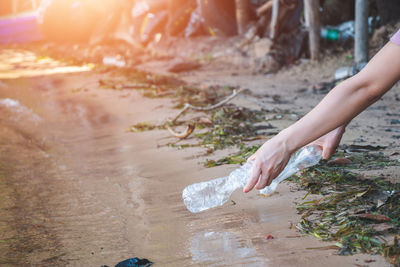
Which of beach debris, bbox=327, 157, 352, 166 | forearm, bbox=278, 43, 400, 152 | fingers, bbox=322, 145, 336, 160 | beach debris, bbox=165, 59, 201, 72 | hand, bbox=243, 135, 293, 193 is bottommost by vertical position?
beach debris, bbox=165, 59, 201, 72

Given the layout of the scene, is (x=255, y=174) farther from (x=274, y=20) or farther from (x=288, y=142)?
(x=274, y=20)

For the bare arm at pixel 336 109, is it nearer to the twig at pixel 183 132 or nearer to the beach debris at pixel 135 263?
the beach debris at pixel 135 263

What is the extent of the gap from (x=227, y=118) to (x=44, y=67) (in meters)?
9.11

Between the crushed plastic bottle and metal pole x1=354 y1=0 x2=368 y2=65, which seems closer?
the crushed plastic bottle

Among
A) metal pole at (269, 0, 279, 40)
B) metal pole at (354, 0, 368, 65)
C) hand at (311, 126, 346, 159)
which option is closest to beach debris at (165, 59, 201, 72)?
metal pole at (269, 0, 279, 40)

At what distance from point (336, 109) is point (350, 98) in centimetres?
7

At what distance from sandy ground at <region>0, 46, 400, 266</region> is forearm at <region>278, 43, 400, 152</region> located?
1.87 feet

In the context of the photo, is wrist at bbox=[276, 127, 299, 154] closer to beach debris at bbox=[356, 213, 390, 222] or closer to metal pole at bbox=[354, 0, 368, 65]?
beach debris at bbox=[356, 213, 390, 222]

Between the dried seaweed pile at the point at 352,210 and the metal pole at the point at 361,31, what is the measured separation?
504cm

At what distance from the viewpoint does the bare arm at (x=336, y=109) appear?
1711 millimetres

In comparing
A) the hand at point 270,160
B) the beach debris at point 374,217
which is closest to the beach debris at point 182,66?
the beach debris at point 374,217

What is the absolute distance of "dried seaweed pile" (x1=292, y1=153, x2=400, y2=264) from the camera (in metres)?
1.98

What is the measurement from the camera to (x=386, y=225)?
2.06 metres

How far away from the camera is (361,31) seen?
24.7ft
